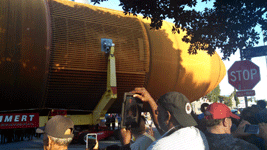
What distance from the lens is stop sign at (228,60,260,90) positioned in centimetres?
756

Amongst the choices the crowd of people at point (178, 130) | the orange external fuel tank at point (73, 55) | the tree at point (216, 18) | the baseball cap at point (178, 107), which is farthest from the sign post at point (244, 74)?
the baseball cap at point (178, 107)

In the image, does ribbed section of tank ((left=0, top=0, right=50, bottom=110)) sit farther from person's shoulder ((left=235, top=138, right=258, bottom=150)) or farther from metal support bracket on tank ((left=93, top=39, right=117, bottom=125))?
person's shoulder ((left=235, top=138, right=258, bottom=150))

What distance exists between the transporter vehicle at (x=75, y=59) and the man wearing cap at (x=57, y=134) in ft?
26.6

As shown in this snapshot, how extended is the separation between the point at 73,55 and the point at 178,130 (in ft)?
30.0

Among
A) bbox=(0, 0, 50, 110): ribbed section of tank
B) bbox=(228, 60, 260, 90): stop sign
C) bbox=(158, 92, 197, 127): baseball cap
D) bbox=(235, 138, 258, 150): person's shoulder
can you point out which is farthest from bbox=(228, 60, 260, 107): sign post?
bbox=(0, 0, 50, 110): ribbed section of tank

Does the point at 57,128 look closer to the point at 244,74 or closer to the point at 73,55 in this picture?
the point at 244,74

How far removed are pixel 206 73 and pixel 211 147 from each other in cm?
1243

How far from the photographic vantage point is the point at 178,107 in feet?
7.26

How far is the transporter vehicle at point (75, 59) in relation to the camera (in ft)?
32.6

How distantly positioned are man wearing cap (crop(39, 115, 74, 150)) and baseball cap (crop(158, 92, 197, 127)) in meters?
1.00

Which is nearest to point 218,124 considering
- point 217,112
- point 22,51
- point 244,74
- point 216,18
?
point 217,112

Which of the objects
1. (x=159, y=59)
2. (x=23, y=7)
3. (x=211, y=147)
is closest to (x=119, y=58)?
(x=159, y=59)

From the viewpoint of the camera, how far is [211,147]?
9.73 ft

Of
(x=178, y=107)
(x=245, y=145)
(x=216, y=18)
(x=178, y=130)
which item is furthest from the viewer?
(x=216, y=18)
